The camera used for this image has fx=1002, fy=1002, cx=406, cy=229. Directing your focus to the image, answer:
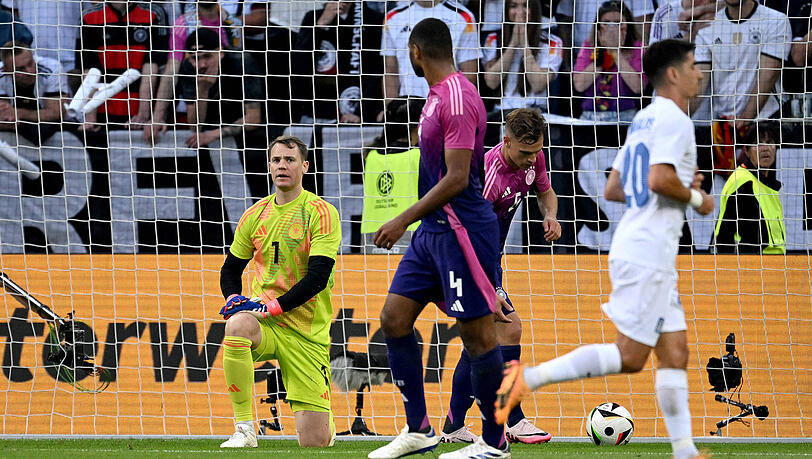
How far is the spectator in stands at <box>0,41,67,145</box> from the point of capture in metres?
8.98

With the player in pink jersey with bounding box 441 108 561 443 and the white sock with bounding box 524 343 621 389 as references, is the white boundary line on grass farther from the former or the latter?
the white sock with bounding box 524 343 621 389

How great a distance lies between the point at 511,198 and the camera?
626cm

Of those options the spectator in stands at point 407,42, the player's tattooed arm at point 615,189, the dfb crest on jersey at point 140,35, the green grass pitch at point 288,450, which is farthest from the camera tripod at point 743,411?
the dfb crest on jersey at point 140,35

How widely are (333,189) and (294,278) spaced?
293 cm

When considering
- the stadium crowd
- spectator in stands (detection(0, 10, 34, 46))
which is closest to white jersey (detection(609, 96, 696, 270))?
the stadium crowd

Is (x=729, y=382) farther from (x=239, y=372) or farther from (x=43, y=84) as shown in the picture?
(x=43, y=84)

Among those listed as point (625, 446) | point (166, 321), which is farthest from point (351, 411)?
point (625, 446)

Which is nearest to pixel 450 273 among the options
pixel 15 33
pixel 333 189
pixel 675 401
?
pixel 675 401

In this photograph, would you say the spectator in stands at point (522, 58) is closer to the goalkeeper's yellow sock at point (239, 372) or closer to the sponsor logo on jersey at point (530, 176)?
the sponsor logo on jersey at point (530, 176)

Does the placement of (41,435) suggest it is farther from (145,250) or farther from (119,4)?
(119,4)

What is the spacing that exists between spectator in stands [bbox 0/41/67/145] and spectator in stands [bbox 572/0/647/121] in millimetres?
4771

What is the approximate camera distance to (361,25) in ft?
29.7

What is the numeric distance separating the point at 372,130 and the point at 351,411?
8.94 ft

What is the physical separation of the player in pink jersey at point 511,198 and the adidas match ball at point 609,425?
14.2 inches
